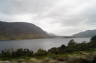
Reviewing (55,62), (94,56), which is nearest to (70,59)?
(55,62)

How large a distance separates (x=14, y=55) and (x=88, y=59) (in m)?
20.0

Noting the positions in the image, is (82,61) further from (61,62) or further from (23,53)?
(23,53)

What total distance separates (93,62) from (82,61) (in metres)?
1.14

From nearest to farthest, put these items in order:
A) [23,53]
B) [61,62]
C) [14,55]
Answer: [61,62]
[14,55]
[23,53]

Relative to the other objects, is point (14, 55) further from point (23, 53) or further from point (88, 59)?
point (88, 59)

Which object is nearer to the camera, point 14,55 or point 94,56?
point 94,56

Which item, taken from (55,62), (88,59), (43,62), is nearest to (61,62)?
(55,62)

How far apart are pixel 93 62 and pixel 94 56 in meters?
0.61

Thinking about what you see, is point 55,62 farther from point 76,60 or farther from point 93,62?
point 93,62

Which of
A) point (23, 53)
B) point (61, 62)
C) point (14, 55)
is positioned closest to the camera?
point (61, 62)

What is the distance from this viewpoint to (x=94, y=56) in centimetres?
1416

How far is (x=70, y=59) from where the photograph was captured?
1381cm

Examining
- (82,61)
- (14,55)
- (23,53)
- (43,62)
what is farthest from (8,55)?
(82,61)

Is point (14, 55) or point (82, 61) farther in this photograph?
point (14, 55)
